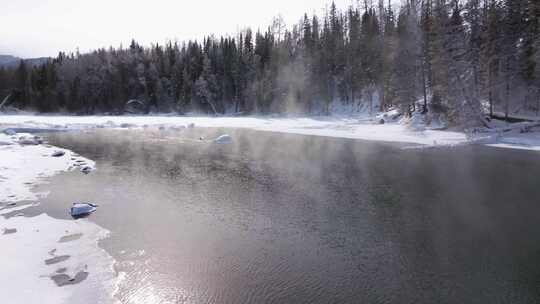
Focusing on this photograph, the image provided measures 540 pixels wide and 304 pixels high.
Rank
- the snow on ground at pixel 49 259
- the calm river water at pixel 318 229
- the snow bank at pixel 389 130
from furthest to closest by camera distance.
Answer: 1. the snow bank at pixel 389 130
2. the calm river water at pixel 318 229
3. the snow on ground at pixel 49 259

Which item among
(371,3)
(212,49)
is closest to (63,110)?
(212,49)

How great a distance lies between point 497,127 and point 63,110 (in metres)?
103

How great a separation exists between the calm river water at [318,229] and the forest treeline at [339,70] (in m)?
18.5

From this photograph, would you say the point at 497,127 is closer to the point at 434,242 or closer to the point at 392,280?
the point at 434,242

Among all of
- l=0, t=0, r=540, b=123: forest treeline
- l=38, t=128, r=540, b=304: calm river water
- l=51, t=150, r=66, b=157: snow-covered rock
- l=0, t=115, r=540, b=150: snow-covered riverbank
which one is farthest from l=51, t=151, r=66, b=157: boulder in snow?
l=0, t=0, r=540, b=123: forest treeline

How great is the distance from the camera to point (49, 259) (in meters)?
9.58

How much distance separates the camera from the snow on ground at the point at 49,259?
793cm

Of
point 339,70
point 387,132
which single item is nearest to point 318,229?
point 387,132

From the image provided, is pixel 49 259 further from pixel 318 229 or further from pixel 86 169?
pixel 86 169

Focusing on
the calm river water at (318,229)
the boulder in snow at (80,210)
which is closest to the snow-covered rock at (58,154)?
the calm river water at (318,229)

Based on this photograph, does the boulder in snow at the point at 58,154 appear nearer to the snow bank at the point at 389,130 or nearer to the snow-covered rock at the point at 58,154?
the snow-covered rock at the point at 58,154

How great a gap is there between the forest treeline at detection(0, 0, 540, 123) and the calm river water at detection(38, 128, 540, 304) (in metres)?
18.5

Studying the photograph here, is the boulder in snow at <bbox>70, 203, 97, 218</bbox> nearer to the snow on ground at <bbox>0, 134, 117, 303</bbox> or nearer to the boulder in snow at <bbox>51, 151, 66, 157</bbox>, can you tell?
the snow on ground at <bbox>0, 134, 117, 303</bbox>

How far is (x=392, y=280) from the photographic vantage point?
9.20 m
